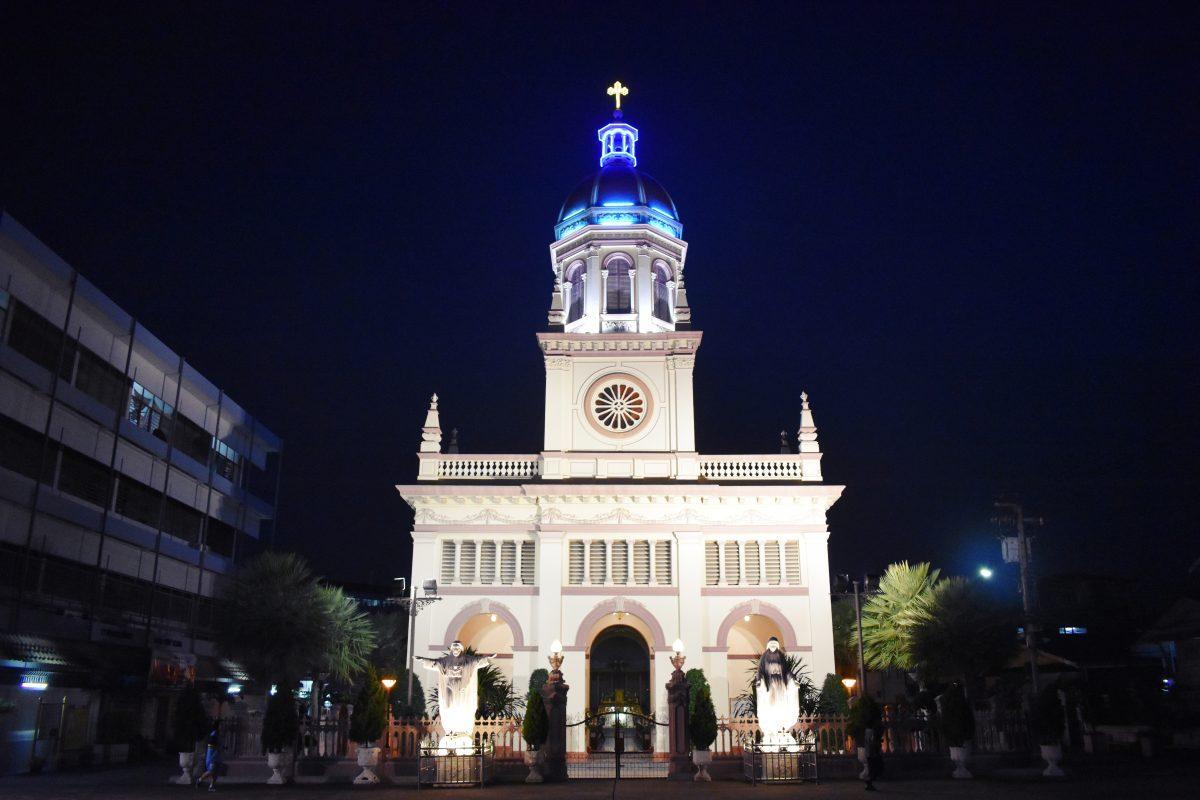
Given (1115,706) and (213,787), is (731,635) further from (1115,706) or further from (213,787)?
(213,787)

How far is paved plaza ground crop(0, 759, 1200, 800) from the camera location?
19.9 metres

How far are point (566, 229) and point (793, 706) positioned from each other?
27.4 meters

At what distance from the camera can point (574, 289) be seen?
44656 millimetres

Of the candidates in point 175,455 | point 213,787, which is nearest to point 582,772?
point 213,787

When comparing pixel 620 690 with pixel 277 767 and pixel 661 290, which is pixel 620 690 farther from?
pixel 661 290

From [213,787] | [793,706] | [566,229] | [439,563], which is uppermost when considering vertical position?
[566,229]

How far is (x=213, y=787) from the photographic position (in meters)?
23.0

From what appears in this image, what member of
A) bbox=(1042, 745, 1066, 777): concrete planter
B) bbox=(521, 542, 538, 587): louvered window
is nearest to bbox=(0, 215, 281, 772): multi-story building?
bbox=(521, 542, 538, 587): louvered window

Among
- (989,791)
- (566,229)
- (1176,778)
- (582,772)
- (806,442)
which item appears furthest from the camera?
(566,229)

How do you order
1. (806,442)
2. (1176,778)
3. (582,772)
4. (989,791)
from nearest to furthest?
(989,791)
(1176,778)
(582,772)
(806,442)

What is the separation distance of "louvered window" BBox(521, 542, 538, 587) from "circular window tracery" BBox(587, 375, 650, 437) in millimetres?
5890

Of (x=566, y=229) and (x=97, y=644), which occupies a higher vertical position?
(x=566, y=229)

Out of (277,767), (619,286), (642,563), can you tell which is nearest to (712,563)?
(642,563)

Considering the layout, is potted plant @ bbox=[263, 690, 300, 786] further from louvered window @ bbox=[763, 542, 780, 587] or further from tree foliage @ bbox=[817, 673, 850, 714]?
louvered window @ bbox=[763, 542, 780, 587]
